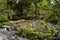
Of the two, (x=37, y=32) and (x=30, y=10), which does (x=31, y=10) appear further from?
(x=37, y=32)

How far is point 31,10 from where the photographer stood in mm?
14312

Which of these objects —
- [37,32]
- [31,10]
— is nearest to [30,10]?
[31,10]

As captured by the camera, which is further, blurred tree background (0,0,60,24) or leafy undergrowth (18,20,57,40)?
blurred tree background (0,0,60,24)

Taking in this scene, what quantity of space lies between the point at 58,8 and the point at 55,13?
0.42m

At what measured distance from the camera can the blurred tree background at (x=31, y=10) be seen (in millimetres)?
14240

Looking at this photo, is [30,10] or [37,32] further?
[30,10]

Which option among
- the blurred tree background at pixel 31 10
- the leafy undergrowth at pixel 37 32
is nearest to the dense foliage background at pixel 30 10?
the blurred tree background at pixel 31 10

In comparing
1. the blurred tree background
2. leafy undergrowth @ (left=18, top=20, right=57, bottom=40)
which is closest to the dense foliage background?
the blurred tree background

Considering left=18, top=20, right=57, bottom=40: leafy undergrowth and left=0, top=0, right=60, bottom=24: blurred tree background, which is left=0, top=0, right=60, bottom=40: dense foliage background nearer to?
left=0, top=0, right=60, bottom=24: blurred tree background

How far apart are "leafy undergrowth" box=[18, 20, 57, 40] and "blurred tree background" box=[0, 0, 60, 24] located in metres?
2.90

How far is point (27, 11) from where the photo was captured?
47.6 feet

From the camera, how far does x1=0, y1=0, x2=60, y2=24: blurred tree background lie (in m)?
14.2

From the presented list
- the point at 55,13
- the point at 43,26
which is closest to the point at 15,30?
the point at 43,26

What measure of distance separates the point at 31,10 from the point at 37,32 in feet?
12.9
